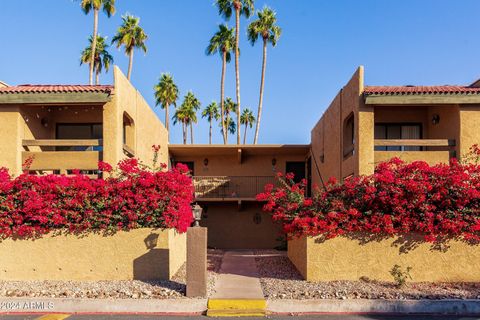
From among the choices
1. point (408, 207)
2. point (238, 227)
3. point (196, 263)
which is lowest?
point (238, 227)

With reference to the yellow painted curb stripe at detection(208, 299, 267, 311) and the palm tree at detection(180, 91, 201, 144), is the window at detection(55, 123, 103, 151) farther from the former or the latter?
the palm tree at detection(180, 91, 201, 144)

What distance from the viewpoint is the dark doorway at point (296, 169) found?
1017 inches

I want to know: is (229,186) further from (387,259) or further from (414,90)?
(387,259)

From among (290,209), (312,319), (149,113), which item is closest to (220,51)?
(149,113)

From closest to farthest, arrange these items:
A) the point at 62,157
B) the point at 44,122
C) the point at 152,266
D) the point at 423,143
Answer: the point at 152,266
the point at 423,143
the point at 62,157
the point at 44,122

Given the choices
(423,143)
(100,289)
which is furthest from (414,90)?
(100,289)

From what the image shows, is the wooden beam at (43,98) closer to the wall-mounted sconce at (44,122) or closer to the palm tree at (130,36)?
the wall-mounted sconce at (44,122)

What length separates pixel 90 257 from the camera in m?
11.4

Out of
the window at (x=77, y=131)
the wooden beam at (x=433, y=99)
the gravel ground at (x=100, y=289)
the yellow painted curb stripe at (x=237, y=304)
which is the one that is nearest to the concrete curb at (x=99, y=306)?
the yellow painted curb stripe at (x=237, y=304)

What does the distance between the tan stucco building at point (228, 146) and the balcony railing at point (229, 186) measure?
6cm

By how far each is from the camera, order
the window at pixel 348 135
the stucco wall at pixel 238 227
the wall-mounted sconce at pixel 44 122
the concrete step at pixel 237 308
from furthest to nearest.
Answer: the stucco wall at pixel 238 227 → the wall-mounted sconce at pixel 44 122 → the window at pixel 348 135 → the concrete step at pixel 237 308

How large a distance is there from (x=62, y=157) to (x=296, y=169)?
45.2 ft

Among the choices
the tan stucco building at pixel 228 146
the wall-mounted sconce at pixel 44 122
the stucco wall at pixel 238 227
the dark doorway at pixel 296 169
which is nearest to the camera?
the tan stucco building at pixel 228 146

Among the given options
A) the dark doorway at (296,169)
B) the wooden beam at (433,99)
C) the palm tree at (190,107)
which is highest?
the palm tree at (190,107)
